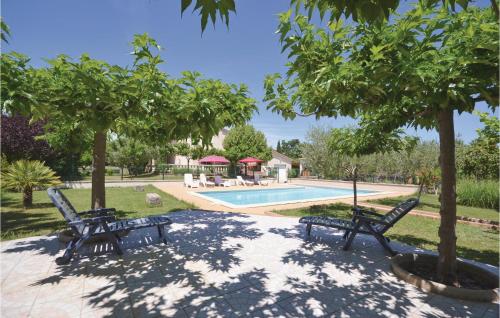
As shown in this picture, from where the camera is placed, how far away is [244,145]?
36344 millimetres

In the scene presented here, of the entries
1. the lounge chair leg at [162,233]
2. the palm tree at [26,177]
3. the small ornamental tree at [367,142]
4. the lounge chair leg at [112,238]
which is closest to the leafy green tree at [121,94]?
the lounge chair leg at [112,238]

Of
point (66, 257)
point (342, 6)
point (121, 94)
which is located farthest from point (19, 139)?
point (342, 6)

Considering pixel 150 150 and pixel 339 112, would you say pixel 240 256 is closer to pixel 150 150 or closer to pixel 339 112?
pixel 339 112

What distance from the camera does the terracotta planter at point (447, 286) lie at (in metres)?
3.69

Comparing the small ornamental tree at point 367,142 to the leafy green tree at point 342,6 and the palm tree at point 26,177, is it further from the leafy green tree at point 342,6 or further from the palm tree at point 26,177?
the palm tree at point 26,177

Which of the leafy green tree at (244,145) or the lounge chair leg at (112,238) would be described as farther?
the leafy green tree at (244,145)

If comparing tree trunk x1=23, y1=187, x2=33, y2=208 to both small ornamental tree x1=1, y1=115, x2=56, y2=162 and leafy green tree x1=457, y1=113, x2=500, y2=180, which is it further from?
leafy green tree x1=457, y1=113, x2=500, y2=180

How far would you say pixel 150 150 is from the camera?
3156 centimetres

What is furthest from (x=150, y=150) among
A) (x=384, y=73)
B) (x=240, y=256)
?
(x=384, y=73)

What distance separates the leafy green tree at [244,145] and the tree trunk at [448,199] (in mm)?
32228

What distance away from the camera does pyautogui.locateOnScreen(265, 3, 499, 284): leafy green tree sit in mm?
2971

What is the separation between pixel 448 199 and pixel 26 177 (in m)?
14.3

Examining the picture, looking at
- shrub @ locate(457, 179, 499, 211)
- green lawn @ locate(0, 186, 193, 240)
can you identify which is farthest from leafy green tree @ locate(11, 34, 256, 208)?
shrub @ locate(457, 179, 499, 211)

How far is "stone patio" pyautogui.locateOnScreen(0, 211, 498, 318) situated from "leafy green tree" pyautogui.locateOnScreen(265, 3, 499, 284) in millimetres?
1227
